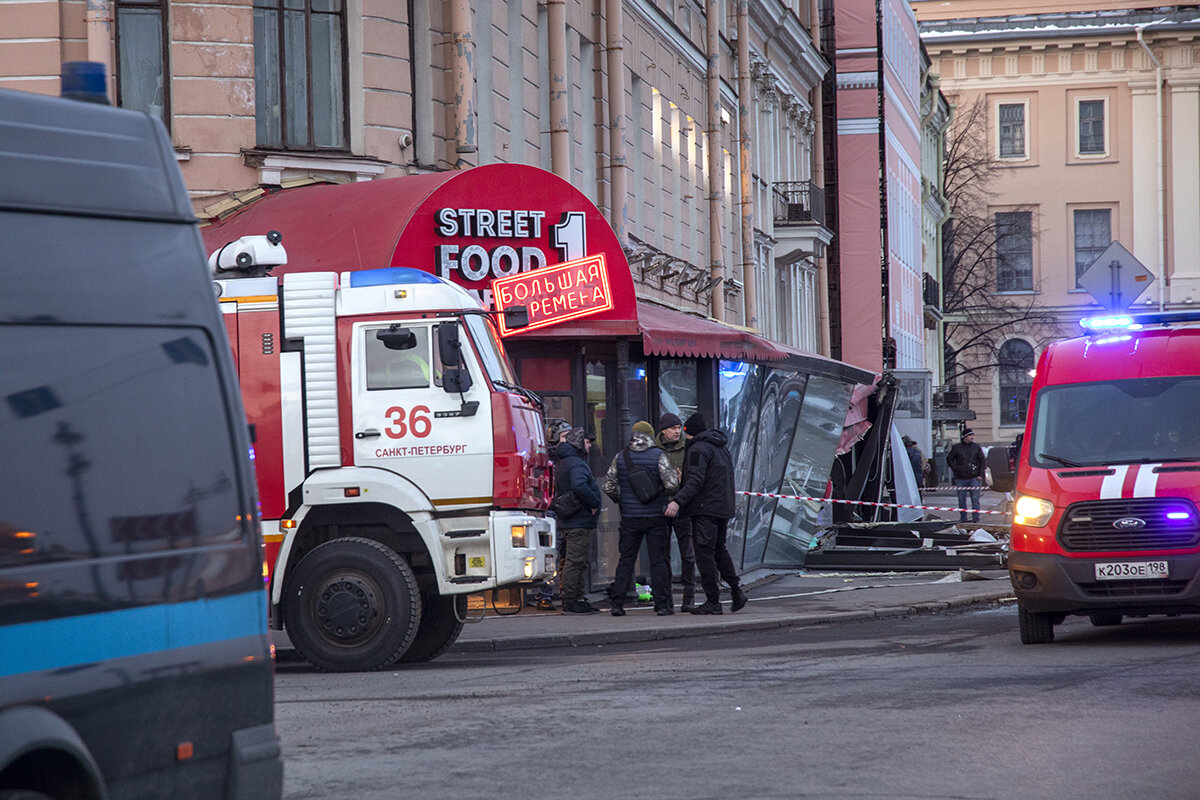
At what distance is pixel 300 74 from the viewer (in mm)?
18203

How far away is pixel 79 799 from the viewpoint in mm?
4574

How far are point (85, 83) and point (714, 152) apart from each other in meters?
27.6

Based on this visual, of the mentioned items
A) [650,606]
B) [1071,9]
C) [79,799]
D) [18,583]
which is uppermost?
[1071,9]

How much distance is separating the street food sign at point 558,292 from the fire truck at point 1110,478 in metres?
5.09

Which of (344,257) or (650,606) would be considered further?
(650,606)

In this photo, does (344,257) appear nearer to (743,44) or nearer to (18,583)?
(18,583)

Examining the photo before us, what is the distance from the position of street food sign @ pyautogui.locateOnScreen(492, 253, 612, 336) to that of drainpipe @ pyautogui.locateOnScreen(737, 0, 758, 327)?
659 inches

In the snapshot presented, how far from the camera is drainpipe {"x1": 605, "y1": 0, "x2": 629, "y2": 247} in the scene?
25.1 metres

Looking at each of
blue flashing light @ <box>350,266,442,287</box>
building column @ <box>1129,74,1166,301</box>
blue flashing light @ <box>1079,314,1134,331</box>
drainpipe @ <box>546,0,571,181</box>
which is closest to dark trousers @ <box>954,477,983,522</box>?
drainpipe @ <box>546,0,571,181</box>

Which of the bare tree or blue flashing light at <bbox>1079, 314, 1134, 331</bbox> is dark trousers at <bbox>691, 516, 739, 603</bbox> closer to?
blue flashing light at <bbox>1079, 314, 1134, 331</bbox>

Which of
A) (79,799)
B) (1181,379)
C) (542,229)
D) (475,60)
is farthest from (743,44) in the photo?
(79,799)

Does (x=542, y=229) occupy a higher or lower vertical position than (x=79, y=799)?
higher

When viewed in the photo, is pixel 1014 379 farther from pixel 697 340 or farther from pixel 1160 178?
pixel 697 340

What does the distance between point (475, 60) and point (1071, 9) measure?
6044cm
